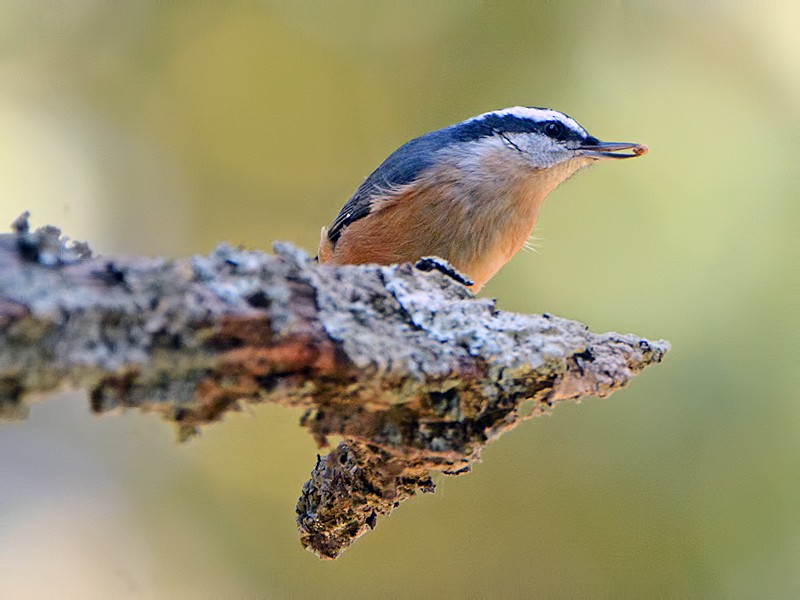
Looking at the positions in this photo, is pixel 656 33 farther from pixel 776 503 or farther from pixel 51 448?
pixel 51 448

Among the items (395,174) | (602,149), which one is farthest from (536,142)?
(395,174)

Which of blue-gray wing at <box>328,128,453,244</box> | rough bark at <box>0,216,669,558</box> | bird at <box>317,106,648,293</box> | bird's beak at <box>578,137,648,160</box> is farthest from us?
bird's beak at <box>578,137,648,160</box>

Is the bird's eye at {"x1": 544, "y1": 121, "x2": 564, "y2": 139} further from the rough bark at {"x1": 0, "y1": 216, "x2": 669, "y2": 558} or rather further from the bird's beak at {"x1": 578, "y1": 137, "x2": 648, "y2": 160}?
the rough bark at {"x1": 0, "y1": 216, "x2": 669, "y2": 558}

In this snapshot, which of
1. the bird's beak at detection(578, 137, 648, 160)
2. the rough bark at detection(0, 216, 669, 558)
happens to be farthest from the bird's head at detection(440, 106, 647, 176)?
the rough bark at detection(0, 216, 669, 558)

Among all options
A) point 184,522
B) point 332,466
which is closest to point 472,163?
point 332,466

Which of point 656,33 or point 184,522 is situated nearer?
point 184,522

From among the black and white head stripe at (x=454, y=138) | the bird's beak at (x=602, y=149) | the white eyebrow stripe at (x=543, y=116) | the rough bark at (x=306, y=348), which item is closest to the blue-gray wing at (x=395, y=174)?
the black and white head stripe at (x=454, y=138)
